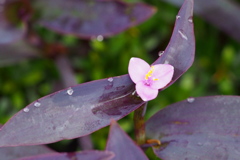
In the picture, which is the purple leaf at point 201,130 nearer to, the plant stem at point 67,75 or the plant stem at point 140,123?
the plant stem at point 140,123

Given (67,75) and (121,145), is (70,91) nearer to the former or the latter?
(121,145)

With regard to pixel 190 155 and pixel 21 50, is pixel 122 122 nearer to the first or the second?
pixel 21 50

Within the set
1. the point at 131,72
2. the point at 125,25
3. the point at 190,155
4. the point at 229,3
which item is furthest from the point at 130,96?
the point at 229,3

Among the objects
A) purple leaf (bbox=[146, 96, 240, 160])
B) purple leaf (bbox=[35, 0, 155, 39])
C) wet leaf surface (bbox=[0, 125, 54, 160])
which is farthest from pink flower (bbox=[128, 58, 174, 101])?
purple leaf (bbox=[35, 0, 155, 39])

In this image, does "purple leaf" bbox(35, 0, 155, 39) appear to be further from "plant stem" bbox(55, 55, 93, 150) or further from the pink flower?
the pink flower

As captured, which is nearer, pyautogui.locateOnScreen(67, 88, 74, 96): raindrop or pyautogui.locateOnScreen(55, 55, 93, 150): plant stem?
→ pyautogui.locateOnScreen(67, 88, 74, 96): raindrop
